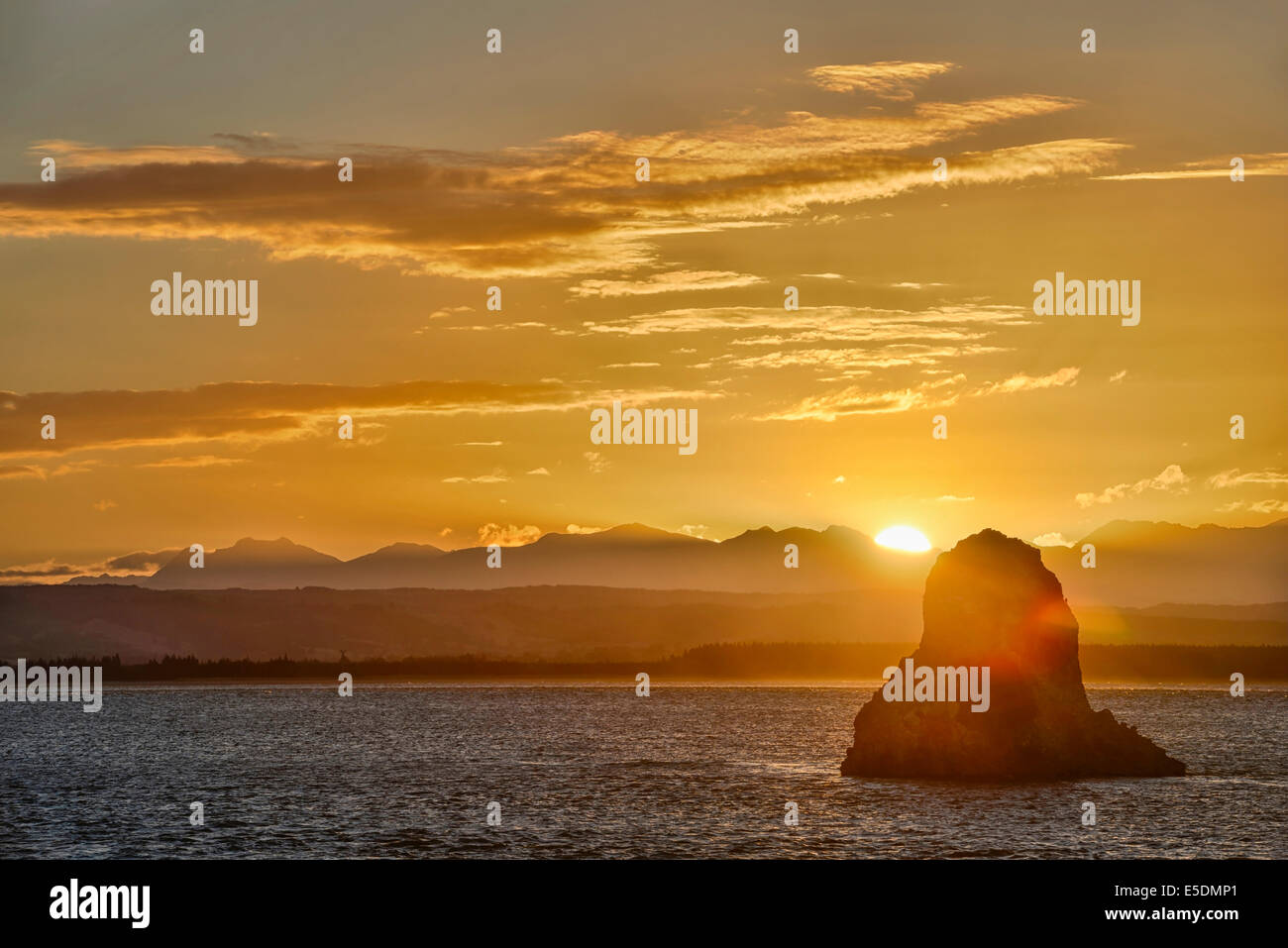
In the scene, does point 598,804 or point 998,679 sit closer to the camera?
point 998,679

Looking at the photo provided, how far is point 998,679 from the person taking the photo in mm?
74812

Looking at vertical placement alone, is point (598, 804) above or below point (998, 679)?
below

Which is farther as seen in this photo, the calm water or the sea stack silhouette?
the sea stack silhouette

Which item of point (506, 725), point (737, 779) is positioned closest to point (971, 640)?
point (737, 779)

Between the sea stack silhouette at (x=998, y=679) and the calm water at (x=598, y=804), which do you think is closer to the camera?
the calm water at (x=598, y=804)

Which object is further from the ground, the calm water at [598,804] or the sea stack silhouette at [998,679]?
the sea stack silhouette at [998,679]

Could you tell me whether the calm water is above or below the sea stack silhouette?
below

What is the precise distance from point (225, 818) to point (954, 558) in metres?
43.3

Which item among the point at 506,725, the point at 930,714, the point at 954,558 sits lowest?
the point at 506,725

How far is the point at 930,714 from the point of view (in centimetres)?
7638

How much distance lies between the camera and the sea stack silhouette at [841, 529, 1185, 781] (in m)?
75.6

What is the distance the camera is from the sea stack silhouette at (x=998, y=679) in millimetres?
75562

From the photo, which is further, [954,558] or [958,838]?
[954,558]
